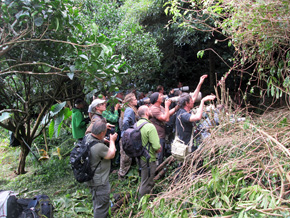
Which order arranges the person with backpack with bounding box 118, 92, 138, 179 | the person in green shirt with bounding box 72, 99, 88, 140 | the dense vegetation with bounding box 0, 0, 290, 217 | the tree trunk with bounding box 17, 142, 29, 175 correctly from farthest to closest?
1. the tree trunk with bounding box 17, 142, 29, 175
2. the person in green shirt with bounding box 72, 99, 88, 140
3. the person with backpack with bounding box 118, 92, 138, 179
4. the dense vegetation with bounding box 0, 0, 290, 217

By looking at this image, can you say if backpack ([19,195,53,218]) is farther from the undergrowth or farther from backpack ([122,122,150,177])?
backpack ([122,122,150,177])

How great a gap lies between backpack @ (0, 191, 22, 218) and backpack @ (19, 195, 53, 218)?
0.34 feet

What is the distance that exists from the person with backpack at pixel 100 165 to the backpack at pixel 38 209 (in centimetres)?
82

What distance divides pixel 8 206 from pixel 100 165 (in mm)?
1364

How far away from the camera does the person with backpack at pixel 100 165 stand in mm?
3623

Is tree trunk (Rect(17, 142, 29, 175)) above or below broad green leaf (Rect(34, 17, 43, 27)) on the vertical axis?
below

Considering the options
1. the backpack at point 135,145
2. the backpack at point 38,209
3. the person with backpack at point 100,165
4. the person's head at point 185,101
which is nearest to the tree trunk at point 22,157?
the backpack at point 38,209

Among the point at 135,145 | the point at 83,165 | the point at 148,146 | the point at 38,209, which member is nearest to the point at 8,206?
the point at 38,209

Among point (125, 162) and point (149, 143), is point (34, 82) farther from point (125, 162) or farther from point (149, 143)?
point (149, 143)

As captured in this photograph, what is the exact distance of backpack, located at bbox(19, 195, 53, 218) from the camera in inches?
146

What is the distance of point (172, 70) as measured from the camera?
1023 centimetres

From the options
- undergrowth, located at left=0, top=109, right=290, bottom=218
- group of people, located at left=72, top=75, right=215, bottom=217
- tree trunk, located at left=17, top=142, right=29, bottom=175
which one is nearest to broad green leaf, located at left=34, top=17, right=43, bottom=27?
group of people, located at left=72, top=75, right=215, bottom=217

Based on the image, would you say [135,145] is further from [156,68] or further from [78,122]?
[156,68]

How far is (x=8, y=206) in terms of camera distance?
352 centimetres
